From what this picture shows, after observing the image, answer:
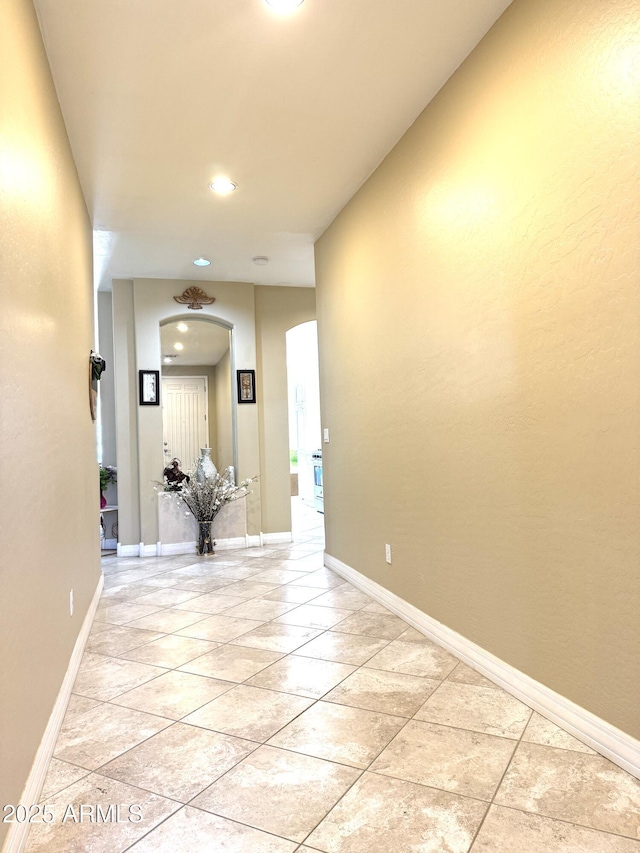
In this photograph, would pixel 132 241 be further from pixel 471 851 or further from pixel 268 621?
pixel 471 851

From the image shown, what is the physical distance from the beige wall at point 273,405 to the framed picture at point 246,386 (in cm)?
9

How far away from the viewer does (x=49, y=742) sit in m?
1.98

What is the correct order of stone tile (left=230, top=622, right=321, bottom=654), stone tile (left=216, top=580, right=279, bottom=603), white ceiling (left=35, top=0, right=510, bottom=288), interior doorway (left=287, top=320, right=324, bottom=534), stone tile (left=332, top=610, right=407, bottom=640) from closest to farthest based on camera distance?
1. white ceiling (left=35, top=0, right=510, bottom=288)
2. stone tile (left=230, top=622, right=321, bottom=654)
3. stone tile (left=332, top=610, right=407, bottom=640)
4. stone tile (left=216, top=580, right=279, bottom=603)
5. interior doorway (left=287, top=320, right=324, bottom=534)

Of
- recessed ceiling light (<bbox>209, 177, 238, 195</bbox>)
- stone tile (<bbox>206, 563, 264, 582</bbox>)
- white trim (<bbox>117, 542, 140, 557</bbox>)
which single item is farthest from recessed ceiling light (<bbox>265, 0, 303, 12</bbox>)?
white trim (<bbox>117, 542, 140, 557</bbox>)

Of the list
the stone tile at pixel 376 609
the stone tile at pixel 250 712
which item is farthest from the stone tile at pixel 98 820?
the stone tile at pixel 376 609

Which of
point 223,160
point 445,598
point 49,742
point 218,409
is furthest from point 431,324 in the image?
point 218,409

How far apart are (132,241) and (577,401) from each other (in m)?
4.00

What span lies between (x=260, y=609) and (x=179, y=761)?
5.98 feet

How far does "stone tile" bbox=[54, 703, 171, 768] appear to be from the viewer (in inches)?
79.0

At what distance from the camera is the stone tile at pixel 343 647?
112 inches

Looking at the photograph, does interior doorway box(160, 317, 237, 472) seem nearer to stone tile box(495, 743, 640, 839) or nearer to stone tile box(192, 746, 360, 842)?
stone tile box(192, 746, 360, 842)

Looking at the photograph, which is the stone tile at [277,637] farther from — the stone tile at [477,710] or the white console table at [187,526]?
the white console table at [187,526]

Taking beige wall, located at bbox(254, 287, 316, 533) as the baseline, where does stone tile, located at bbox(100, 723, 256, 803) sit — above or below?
below

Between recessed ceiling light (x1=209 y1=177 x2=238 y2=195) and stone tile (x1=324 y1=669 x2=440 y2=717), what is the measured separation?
306 cm
